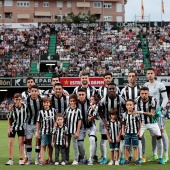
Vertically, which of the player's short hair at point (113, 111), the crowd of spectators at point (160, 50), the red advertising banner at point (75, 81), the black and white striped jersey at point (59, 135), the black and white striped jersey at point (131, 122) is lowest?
the black and white striped jersey at point (59, 135)

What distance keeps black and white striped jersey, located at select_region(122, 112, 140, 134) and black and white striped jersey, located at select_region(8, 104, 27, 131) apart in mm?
2374

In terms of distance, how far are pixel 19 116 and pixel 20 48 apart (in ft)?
118

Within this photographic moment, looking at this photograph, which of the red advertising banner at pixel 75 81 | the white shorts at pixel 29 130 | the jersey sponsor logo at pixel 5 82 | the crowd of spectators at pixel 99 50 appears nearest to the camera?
the white shorts at pixel 29 130

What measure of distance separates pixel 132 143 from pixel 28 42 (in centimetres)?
3804

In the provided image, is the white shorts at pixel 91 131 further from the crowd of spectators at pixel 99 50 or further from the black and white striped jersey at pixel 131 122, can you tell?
the crowd of spectators at pixel 99 50

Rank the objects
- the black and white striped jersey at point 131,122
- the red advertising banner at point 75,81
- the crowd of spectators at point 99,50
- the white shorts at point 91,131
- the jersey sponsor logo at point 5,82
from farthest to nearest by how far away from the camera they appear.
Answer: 1. the crowd of spectators at point 99,50
2. the jersey sponsor logo at point 5,82
3. the red advertising banner at point 75,81
4. the white shorts at point 91,131
5. the black and white striped jersey at point 131,122

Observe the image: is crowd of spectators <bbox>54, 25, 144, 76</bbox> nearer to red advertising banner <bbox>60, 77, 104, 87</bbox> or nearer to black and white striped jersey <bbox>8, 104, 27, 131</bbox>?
red advertising banner <bbox>60, 77, 104, 87</bbox>

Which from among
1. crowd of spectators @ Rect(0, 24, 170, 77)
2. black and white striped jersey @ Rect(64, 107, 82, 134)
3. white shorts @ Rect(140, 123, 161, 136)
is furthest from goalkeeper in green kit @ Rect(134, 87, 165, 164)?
crowd of spectators @ Rect(0, 24, 170, 77)

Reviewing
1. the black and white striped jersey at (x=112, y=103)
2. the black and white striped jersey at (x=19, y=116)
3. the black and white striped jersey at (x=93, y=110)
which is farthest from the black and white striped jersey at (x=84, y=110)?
the black and white striped jersey at (x=19, y=116)

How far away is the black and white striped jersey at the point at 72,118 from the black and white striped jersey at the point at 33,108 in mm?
728

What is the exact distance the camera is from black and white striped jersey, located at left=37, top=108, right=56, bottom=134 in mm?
11734

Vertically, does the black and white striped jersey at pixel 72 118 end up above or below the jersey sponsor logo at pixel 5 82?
below

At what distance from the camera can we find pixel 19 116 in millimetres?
11977

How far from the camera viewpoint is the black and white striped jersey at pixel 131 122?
11.6 metres
